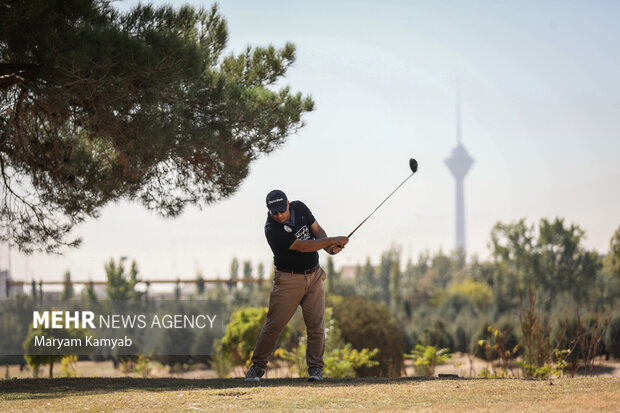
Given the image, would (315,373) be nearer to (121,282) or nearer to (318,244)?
(318,244)

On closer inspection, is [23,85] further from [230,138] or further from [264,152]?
[264,152]

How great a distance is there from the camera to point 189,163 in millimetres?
11141

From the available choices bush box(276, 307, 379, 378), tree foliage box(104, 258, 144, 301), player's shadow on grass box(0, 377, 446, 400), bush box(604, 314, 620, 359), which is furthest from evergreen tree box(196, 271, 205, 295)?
player's shadow on grass box(0, 377, 446, 400)

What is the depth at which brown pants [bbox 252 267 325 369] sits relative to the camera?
7.58 metres

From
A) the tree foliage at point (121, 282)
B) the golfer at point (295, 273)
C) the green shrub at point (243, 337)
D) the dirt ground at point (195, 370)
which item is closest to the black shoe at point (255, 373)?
the golfer at point (295, 273)

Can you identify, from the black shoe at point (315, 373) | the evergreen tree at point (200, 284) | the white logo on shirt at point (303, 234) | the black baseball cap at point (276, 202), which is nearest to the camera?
the black baseball cap at point (276, 202)

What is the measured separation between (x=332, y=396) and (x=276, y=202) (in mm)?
1843

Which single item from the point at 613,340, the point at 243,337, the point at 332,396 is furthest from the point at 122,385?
the point at 613,340

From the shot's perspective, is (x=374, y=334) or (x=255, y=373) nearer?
(x=255, y=373)

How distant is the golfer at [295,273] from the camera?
7387 mm

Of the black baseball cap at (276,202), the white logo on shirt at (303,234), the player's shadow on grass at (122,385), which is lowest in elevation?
the player's shadow on grass at (122,385)

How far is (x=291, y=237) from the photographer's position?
7.39 m

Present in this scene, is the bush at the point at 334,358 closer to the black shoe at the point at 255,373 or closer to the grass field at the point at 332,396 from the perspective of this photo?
the black shoe at the point at 255,373

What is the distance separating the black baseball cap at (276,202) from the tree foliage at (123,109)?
2.52 meters
